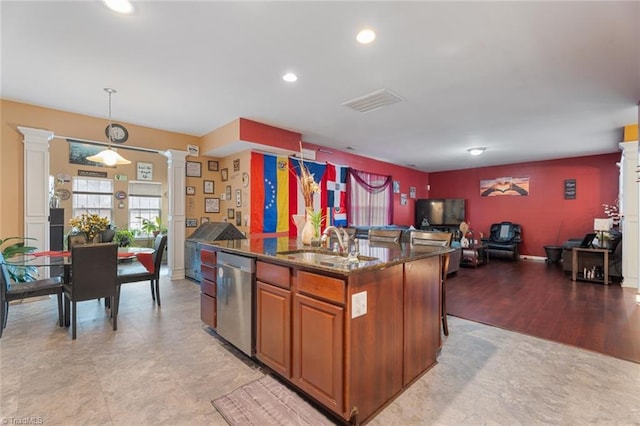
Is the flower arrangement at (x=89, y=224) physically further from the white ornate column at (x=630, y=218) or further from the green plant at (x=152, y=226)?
the white ornate column at (x=630, y=218)

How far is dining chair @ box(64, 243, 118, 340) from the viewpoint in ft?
8.94

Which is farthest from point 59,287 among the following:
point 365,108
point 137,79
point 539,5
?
point 539,5

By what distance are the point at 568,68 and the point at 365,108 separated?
6.93ft

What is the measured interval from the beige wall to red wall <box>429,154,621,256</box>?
7.27 metres

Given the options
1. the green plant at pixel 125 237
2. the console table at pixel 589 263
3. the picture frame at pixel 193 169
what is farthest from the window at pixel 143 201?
the console table at pixel 589 263

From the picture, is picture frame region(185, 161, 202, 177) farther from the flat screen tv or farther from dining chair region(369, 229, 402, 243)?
the flat screen tv

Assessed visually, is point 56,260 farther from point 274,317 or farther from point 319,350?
point 319,350

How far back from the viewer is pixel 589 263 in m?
5.23

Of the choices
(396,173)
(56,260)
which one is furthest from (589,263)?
(56,260)

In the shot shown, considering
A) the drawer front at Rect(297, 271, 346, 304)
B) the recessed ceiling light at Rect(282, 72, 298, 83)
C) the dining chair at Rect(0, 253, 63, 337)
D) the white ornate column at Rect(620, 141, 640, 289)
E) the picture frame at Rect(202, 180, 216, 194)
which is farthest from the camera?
the picture frame at Rect(202, 180, 216, 194)

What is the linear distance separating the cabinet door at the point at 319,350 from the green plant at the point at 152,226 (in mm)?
7129

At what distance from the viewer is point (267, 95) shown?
3.53 metres

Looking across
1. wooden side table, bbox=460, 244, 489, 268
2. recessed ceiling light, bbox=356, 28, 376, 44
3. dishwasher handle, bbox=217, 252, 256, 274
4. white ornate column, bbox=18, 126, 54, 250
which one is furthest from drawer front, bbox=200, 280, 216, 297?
wooden side table, bbox=460, 244, 489, 268

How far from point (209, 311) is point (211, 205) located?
317 centimetres
